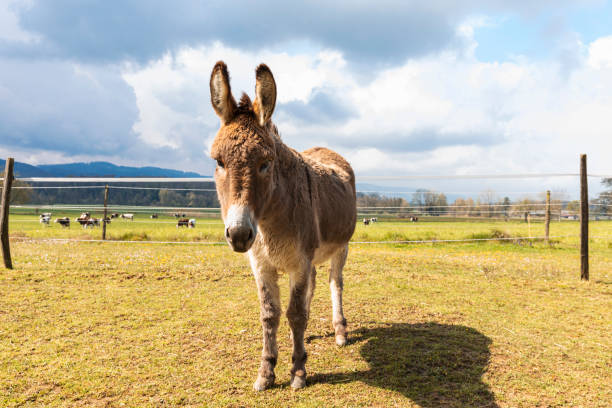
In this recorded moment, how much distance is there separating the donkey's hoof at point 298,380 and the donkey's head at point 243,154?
68.5 inches

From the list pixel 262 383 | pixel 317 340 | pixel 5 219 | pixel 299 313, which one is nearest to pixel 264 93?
pixel 299 313

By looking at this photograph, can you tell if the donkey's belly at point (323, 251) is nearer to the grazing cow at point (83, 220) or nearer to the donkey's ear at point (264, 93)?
the donkey's ear at point (264, 93)

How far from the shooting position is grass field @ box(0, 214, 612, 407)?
3.44 meters

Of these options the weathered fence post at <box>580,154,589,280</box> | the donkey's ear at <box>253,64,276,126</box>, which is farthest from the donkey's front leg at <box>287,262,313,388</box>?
the weathered fence post at <box>580,154,589,280</box>

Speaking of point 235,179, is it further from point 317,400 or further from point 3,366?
point 3,366

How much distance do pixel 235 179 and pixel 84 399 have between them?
2.57m

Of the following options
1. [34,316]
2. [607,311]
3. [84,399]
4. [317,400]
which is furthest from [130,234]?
[607,311]

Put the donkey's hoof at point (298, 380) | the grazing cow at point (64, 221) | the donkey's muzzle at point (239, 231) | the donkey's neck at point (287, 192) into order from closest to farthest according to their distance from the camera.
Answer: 1. the donkey's muzzle at point (239, 231)
2. the donkey's neck at point (287, 192)
3. the donkey's hoof at point (298, 380)
4. the grazing cow at point (64, 221)

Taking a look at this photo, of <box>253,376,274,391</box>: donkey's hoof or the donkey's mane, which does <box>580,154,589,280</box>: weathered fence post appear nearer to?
<box>253,376,274,391</box>: donkey's hoof

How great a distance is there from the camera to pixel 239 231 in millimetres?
2547

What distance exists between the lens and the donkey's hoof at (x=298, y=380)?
3.54m

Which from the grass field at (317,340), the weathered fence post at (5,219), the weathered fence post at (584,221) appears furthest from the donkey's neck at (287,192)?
the weathered fence post at (5,219)

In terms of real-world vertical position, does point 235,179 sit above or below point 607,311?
above

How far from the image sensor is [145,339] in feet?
15.4
